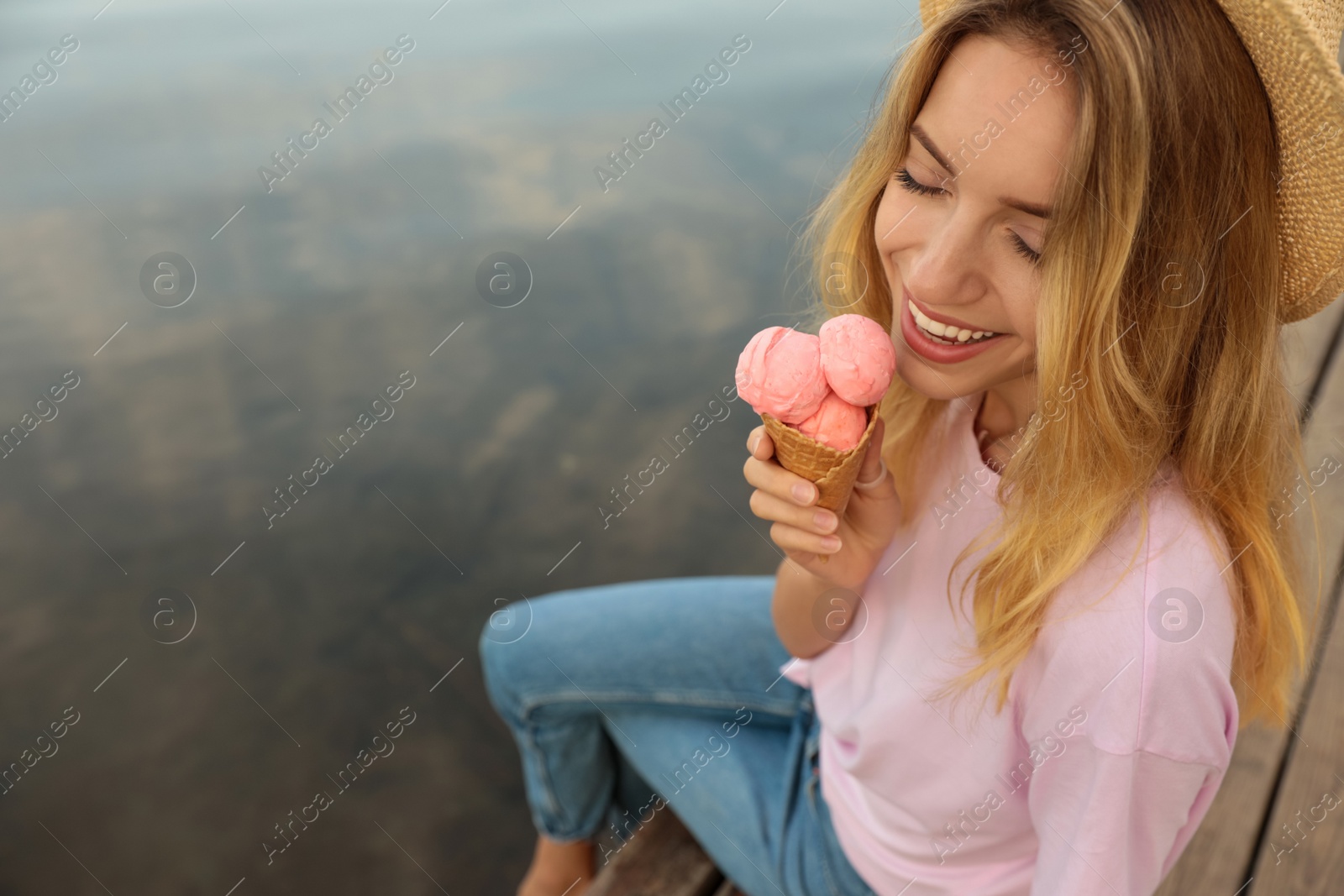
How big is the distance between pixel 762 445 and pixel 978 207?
49 centimetres

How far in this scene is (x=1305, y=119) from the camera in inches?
45.2

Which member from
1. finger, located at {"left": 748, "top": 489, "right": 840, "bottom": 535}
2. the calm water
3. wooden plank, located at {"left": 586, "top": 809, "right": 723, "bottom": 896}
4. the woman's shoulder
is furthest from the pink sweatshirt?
the calm water

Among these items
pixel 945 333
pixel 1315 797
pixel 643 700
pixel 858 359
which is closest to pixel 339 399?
pixel 643 700

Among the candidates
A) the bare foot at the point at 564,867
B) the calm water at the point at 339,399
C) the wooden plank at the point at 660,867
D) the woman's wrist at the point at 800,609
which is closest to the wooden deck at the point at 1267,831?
the wooden plank at the point at 660,867

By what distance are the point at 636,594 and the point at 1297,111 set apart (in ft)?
4.73

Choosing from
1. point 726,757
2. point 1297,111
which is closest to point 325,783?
point 726,757

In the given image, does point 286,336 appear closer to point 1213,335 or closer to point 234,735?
point 234,735

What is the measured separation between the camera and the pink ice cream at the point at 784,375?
148 centimetres

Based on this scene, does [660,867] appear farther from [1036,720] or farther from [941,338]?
[941,338]

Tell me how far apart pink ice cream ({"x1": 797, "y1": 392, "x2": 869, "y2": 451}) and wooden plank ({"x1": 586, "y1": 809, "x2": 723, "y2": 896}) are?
2.96 feet

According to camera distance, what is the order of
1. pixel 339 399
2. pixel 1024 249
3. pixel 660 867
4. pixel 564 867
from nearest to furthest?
pixel 1024 249 → pixel 660 867 → pixel 564 867 → pixel 339 399

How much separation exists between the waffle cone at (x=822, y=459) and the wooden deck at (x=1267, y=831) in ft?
2.62

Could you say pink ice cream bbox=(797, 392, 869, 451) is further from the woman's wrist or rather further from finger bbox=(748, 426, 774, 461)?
the woman's wrist

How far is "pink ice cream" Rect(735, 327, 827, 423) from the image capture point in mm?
1481
